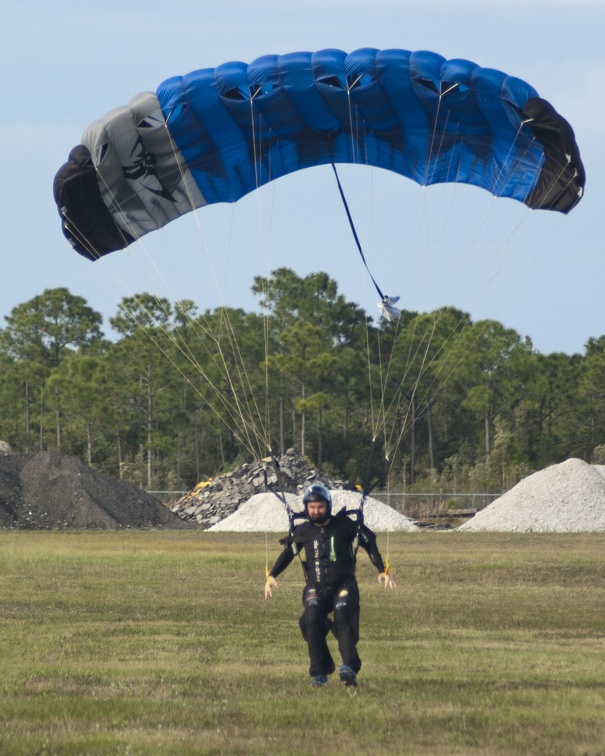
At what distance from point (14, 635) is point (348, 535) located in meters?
5.13

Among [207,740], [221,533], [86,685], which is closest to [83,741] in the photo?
[207,740]

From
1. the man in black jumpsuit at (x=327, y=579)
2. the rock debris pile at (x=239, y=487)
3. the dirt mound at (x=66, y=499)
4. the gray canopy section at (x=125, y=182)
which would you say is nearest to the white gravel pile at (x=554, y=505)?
the rock debris pile at (x=239, y=487)

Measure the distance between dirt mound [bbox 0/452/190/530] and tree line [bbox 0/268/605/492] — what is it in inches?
845

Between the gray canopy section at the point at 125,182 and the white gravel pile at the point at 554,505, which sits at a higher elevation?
the gray canopy section at the point at 125,182

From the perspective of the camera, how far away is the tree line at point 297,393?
74625mm

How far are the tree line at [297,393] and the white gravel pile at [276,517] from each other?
75.2 feet

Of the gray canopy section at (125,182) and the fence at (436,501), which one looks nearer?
the gray canopy section at (125,182)

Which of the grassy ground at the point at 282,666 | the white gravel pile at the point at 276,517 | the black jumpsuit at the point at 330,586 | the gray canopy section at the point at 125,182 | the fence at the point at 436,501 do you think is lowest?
the grassy ground at the point at 282,666

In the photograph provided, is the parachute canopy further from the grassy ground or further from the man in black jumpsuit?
the man in black jumpsuit

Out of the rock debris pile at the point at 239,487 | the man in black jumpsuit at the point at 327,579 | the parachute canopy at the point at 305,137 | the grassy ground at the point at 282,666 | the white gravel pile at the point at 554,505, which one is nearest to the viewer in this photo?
the grassy ground at the point at 282,666

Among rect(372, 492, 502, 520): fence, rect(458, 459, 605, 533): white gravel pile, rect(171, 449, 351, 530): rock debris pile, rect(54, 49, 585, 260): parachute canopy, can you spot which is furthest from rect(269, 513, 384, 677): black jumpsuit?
rect(372, 492, 502, 520): fence

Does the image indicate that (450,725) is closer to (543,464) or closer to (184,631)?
(184,631)

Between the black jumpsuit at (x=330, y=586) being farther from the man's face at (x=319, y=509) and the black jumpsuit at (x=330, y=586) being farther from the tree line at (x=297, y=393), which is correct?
the tree line at (x=297, y=393)

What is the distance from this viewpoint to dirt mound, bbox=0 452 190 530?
47.7 meters
